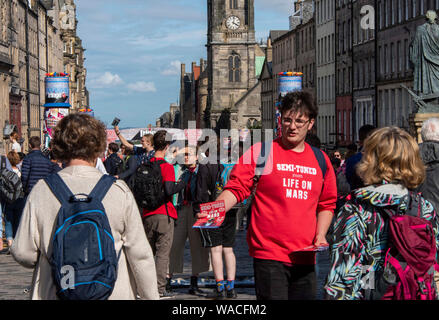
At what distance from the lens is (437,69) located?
18766 mm

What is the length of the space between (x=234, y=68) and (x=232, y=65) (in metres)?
0.49

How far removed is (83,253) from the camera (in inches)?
183

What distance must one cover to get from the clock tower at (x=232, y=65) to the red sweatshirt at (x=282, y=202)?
119800mm

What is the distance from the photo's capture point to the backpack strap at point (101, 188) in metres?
4.80

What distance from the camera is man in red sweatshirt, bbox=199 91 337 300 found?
20.1 feet

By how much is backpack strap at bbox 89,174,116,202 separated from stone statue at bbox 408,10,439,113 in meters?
14.0

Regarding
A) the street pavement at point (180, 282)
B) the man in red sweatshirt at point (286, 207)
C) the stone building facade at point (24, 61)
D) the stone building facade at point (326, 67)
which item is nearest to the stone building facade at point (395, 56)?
the stone building facade at point (326, 67)

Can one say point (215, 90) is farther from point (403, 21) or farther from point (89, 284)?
point (89, 284)

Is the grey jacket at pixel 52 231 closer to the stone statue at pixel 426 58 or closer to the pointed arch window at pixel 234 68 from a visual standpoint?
the stone statue at pixel 426 58

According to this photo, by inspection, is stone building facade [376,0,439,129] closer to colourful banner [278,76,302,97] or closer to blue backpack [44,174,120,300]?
colourful banner [278,76,302,97]

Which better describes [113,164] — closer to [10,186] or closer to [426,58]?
[10,186]

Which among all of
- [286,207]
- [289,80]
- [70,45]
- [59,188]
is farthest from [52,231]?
[70,45]
